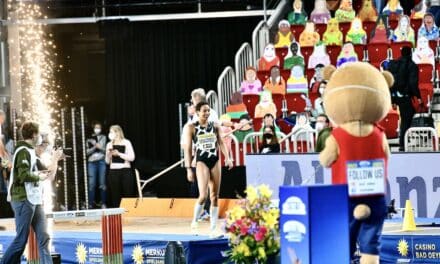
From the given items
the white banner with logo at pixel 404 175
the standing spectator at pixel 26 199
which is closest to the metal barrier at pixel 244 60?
the white banner with logo at pixel 404 175

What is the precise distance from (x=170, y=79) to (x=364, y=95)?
1328 centimetres

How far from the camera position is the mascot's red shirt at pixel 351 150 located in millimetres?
9414

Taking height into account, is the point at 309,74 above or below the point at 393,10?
below

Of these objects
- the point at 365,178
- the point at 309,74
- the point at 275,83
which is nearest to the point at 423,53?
the point at 309,74

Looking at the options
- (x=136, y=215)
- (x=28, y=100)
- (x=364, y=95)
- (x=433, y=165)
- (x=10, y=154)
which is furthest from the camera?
(x=28, y=100)

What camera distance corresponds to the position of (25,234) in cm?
1169

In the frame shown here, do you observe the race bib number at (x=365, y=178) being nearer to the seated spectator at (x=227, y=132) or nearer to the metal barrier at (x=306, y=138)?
the metal barrier at (x=306, y=138)

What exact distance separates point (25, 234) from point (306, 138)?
616cm

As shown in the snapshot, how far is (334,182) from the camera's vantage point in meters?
9.56

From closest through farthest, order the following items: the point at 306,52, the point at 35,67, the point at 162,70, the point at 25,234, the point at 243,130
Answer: the point at 25,234 < the point at 243,130 < the point at 306,52 < the point at 162,70 < the point at 35,67

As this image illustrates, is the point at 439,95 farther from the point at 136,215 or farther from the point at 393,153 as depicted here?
the point at 136,215

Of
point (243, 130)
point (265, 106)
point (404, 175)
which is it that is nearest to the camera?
point (404, 175)

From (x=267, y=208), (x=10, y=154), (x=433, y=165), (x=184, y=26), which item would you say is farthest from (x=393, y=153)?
(x=184, y=26)

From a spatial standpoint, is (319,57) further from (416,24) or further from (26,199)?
(26,199)
